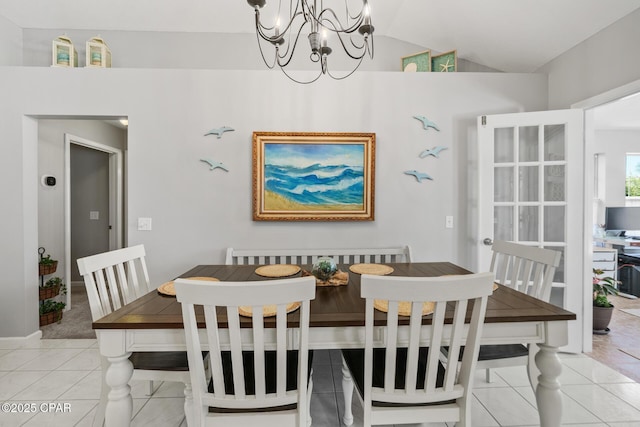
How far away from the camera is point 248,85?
2.70m

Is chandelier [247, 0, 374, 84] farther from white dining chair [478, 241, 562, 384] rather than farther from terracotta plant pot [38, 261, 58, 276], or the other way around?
terracotta plant pot [38, 261, 58, 276]

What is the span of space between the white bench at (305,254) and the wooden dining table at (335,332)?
1.15m

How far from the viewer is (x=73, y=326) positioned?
10.0ft

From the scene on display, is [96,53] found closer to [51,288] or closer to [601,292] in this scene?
[51,288]

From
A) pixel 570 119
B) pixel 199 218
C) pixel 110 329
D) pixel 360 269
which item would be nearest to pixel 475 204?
pixel 570 119

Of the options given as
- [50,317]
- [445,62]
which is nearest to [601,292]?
[445,62]

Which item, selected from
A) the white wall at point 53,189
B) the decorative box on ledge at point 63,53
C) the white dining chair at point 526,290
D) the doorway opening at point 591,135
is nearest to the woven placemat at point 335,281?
the white dining chair at point 526,290

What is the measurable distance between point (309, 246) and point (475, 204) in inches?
61.3

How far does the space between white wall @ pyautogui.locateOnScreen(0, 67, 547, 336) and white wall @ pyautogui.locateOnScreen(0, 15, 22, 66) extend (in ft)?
1.07

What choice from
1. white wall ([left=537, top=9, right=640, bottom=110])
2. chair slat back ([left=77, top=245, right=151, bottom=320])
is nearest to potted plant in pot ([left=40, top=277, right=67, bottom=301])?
chair slat back ([left=77, top=245, right=151, bottom=320])

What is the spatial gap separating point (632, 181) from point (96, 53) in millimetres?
7411

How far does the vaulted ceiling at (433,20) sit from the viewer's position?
7.54 ft

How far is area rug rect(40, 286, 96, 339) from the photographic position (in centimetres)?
286

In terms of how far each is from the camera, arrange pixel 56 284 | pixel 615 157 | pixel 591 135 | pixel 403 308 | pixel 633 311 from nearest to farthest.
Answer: pixel 403 308 → pixel 591 135 → pixel 56 284 → pixel 633 311 → pixel 615 157
